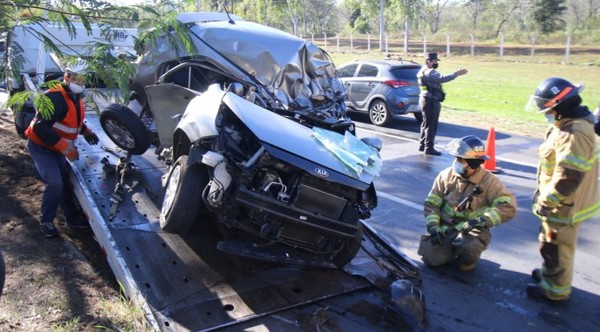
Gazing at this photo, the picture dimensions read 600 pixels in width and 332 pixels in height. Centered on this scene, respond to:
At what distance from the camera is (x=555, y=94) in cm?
407

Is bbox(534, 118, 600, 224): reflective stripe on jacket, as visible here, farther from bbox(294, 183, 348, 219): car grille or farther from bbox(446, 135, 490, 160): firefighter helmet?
bbox(294, 183, 348, 219): car grille

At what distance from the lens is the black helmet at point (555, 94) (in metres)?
4.06

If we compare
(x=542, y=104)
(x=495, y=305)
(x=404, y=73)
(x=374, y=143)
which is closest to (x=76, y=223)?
(x=374, y=143)

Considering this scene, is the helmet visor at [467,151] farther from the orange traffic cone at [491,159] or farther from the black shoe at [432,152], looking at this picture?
the black shoe at [432,152]

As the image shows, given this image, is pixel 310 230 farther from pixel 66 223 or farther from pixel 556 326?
pixel 66 223

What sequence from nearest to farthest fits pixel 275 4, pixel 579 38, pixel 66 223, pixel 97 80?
pixel 97 80
pixel 66 223
pixel 579 38
pixel 275 4

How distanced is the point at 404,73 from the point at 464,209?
8680mm

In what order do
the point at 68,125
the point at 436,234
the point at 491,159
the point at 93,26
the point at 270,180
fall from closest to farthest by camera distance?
1. the point at 93,26
2. the point at 270,180
3. the point at 436,234
4. the point at 68,125
5. the point at 491,159

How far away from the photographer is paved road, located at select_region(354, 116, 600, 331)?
398cm

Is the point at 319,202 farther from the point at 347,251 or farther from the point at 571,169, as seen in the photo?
the point at 571,169

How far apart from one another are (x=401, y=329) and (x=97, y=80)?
269 centimetres

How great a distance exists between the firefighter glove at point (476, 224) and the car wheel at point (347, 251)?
1114 mm

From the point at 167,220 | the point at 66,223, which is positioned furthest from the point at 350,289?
the point at 66,223

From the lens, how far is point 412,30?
182 feet
